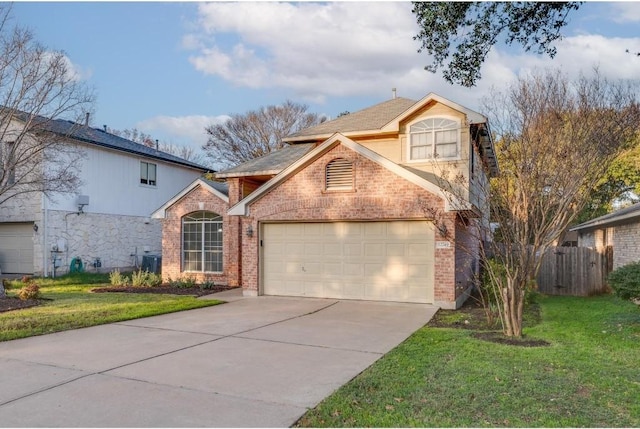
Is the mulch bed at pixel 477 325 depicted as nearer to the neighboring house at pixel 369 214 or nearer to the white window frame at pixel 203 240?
the neighboring house at pixel 369 214

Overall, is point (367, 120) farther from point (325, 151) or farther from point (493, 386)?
point (493, 386)

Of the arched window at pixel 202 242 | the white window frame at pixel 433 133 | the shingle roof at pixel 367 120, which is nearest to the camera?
the white window frame at pixel 433 133

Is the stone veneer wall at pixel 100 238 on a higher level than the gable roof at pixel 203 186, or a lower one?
lower

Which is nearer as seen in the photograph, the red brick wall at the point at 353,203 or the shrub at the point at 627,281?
the shrub at the point at 627,281

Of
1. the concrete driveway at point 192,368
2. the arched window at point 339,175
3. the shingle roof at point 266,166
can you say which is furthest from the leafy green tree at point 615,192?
the concrete driveway at point 192,368

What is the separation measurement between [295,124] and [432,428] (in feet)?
107

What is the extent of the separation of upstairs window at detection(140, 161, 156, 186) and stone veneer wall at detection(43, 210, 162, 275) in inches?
74.0

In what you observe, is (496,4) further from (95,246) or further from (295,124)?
(295,124)

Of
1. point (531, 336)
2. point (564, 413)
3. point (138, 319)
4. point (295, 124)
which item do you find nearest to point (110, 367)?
point (138, 319)

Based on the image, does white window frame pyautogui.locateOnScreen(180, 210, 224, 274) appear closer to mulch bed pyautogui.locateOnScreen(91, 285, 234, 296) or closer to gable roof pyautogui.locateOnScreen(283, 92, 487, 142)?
mulch bed pyautogui.locateOnScreen(91, 285, 234, 296)

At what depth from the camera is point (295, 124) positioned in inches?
1401

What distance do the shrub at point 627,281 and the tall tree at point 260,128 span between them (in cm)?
2627

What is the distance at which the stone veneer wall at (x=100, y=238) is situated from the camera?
Answer: 19.5m

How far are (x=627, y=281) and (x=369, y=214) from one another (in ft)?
20.5
